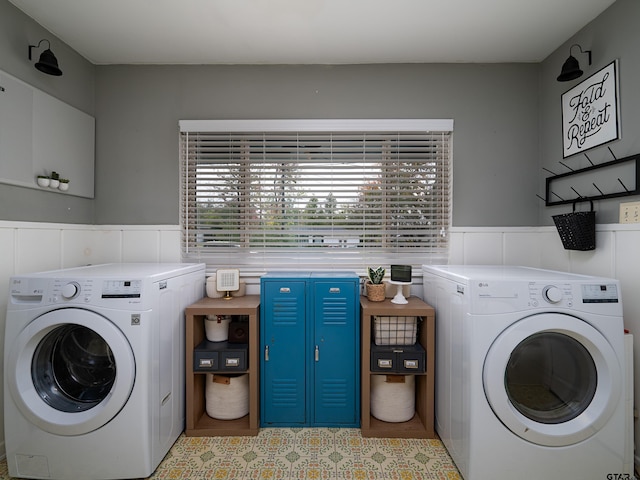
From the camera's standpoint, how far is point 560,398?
5.37 ft

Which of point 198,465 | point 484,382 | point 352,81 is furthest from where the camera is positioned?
point 352,81

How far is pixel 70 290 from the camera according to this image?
1.58m

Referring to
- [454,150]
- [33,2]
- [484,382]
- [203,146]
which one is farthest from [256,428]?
[33,2]

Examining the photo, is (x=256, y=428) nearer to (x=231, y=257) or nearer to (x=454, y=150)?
(x=231, y=257)

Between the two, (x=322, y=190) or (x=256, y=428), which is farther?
(x=322, y=190)

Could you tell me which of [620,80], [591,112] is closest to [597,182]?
[591,112]

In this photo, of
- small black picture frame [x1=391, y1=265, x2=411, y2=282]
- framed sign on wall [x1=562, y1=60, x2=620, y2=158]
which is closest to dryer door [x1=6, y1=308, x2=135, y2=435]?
small black picture frame [x1=391, y1=265, x2=411, y2=282]

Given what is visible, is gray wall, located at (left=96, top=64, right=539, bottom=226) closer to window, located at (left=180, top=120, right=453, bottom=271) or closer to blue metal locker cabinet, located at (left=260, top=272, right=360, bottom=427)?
window, located at (left=180, top=120, right=453, bottom=271)

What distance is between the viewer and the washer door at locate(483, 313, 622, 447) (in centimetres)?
152

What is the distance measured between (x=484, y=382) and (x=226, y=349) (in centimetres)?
144

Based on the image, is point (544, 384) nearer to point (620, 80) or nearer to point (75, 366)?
point (620, 80)

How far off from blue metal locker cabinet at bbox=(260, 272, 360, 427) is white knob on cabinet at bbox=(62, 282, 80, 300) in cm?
95

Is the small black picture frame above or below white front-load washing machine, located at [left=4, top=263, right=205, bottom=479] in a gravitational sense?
above

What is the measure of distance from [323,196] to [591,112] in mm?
1761
